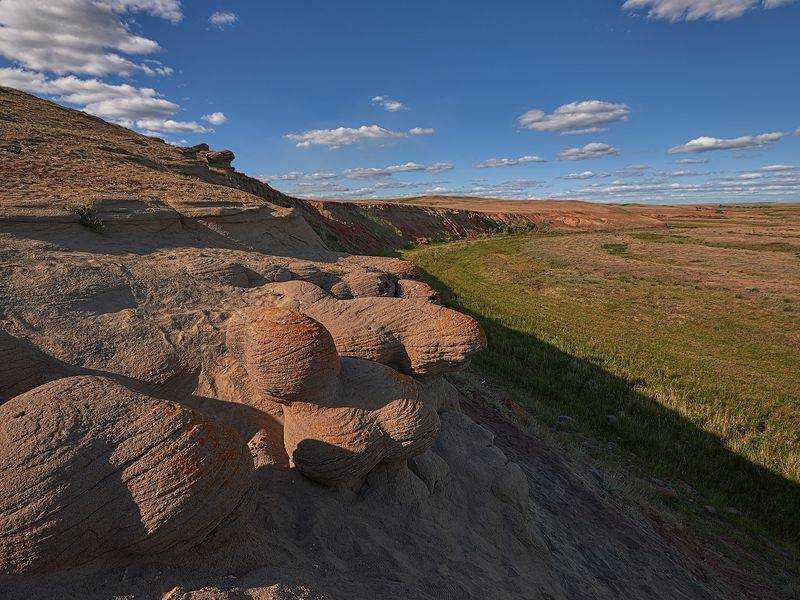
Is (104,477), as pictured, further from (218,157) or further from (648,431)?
(218,157)

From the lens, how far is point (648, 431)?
13.1 meters

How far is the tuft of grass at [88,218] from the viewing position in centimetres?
759

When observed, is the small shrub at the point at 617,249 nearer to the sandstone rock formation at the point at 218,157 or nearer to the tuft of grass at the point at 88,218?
the sandstone rock formation at the point at 218,157

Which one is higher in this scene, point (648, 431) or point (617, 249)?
point (648, 431)

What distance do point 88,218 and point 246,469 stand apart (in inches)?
250

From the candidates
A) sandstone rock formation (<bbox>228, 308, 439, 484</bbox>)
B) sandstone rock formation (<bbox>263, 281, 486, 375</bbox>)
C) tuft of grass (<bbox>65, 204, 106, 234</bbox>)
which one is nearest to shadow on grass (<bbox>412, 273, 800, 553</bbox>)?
sandstone rock formation (<bbox>263, 281, 486, 375</bbox>)

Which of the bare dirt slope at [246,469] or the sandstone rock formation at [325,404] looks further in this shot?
the sandstone rock formation at [325,404]

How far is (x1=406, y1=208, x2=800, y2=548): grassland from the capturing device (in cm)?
1170

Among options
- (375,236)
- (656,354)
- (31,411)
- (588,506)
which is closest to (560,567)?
(588,506)

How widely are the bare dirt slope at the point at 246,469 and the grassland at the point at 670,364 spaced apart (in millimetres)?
2159

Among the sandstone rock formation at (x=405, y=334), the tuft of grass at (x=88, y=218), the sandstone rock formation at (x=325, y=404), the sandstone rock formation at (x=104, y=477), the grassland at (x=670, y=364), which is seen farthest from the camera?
the grassland at (x=670, y=364)

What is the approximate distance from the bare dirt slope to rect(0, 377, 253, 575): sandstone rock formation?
0.06 feet

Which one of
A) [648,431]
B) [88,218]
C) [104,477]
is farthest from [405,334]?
[648,431]

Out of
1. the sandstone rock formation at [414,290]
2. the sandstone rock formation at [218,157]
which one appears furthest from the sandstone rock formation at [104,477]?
the sandstone rock formation at [218,157]
